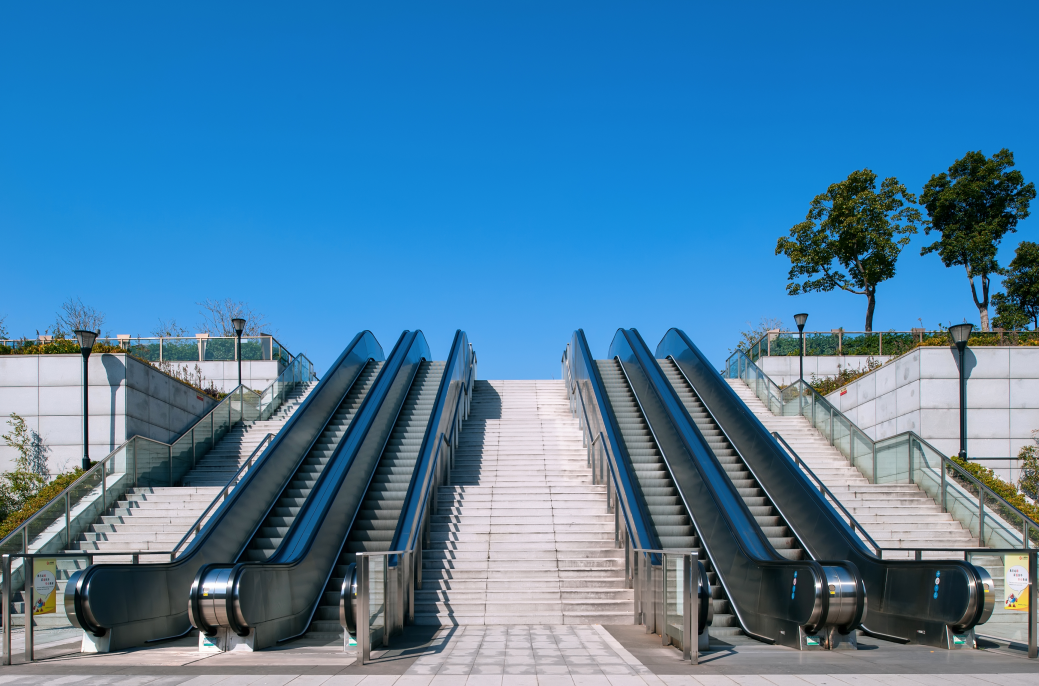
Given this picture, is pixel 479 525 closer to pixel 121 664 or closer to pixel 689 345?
pixel 121 664

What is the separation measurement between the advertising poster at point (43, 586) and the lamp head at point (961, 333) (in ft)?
46.1

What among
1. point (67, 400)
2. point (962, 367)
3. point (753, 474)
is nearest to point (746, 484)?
point (753, 474)

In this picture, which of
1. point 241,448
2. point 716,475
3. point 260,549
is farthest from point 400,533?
point 241,448

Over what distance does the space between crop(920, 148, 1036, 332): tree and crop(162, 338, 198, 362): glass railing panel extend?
95.8 feet

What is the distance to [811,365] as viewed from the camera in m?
21.1

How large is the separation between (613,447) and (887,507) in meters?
4.44

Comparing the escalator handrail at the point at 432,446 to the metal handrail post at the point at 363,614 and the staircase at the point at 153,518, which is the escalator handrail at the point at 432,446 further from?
the staircase at the point at 153,518

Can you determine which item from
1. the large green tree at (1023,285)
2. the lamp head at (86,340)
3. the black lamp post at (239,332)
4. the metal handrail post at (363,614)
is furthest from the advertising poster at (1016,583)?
the large green tree at (1023,285)

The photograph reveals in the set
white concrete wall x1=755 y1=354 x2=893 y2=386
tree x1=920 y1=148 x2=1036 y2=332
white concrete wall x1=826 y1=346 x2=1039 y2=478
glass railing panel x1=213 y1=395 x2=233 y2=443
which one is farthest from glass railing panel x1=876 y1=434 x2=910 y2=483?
tree x1=920 y1=148 x2=1036 y2=332

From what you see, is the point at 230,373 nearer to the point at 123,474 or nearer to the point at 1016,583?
the point at 123,474

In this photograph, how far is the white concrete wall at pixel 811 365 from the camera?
829 inches

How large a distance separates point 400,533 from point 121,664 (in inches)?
125

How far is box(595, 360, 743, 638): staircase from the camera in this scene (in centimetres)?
916

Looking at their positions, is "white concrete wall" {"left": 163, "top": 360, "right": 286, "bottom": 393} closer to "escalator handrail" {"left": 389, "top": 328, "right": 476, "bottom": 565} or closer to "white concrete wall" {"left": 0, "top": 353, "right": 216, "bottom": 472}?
"escalator handrail" {"left": 389, "top": 328, "right": 476, "bottom": 565}
